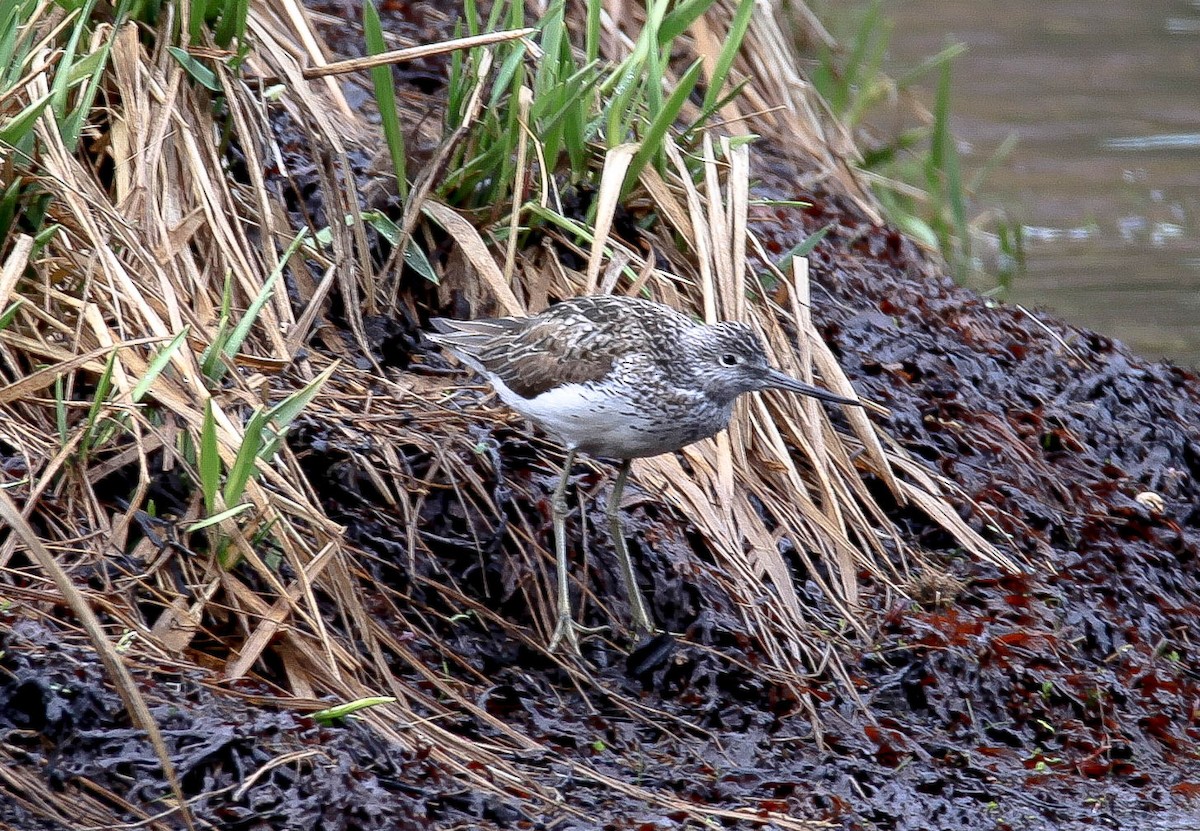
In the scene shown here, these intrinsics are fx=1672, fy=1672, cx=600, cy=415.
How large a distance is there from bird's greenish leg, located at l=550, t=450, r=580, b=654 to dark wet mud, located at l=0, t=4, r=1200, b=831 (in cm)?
10

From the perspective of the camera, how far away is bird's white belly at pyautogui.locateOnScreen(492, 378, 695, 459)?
542 cm

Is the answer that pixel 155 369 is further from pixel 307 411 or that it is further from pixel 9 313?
pixel 307 411

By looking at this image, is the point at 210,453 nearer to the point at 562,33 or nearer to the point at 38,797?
the point at 38,797

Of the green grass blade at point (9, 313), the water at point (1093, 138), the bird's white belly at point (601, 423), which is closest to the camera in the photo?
the green grass blade at point (9, 313)

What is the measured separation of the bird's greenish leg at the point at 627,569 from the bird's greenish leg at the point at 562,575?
17 centimetres

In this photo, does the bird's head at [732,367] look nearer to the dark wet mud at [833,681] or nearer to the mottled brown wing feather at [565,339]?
the mottled brown wing feather at [565,339]

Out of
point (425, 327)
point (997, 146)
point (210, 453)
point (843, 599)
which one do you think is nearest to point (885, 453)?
point (843, 599)

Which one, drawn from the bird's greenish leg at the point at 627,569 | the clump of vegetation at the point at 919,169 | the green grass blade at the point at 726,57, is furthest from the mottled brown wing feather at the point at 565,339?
the clump of vegetation at the point at 919,169

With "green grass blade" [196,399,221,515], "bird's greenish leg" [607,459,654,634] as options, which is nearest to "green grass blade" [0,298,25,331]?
"green grass blade" [196,399,221,515]

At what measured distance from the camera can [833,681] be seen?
18.1 ft

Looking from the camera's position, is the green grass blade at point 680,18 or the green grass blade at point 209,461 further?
the green grass blade at point 680,18

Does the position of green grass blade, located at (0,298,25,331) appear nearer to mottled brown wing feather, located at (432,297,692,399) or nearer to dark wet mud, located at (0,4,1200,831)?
dark wet mud, located at (0,4,1200,831)

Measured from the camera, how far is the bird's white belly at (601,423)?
5.42 m

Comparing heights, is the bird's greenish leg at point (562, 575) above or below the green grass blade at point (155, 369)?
below
